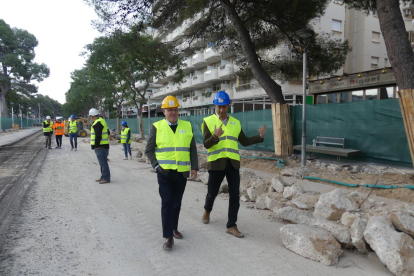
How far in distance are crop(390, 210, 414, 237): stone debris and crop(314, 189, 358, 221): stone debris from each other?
2.75ft

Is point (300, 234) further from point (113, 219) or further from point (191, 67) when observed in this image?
point (191, 67)

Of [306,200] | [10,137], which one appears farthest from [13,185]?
[10,137]

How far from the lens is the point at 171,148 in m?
3.66

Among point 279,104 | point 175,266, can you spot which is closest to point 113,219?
point 175,266

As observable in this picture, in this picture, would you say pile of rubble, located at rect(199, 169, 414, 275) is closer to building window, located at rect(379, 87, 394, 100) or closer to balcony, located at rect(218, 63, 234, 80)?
building window, located at rect(379, 87, 394, 100)

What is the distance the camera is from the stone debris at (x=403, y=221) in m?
3.35

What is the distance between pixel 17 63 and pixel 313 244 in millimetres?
56826

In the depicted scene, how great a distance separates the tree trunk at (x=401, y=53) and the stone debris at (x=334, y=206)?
251 centimetres

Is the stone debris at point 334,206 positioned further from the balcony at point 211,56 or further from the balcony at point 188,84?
the balcony at point 188,84

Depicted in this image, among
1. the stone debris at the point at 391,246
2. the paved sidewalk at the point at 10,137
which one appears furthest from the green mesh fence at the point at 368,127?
the paved sidewalk at the point at 10,137

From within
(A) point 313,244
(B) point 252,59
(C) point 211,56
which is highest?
(C) point 211,56

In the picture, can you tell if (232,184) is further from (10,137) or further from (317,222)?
(10,137)

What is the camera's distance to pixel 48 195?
6.25m

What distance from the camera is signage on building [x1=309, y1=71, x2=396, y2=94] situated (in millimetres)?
13595
